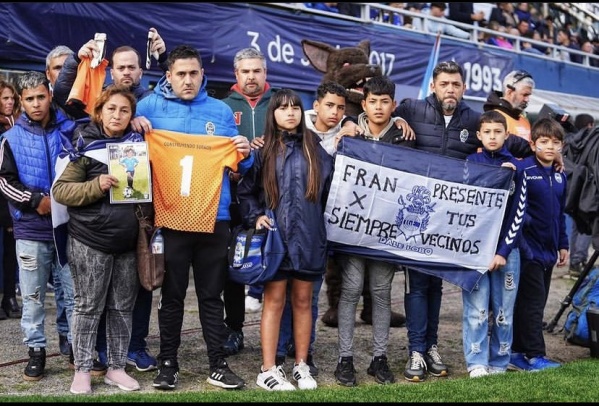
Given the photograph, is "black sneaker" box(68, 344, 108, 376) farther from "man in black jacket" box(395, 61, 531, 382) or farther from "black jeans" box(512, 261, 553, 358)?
"black jeans" box(512, 261, 553, 358)

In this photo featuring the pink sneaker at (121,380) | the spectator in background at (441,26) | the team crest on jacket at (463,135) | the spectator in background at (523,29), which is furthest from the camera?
the spectator in background at (523,29)

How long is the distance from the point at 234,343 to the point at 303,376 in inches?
39.4

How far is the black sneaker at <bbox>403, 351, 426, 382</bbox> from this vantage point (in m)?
6.04

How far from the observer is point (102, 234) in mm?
5328

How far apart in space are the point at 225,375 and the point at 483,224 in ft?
7.08

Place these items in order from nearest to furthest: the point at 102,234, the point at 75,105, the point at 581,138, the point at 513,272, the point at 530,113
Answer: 1. the point at 102,234
2. the point at 75,105
3. the point at 513,272
4. the point at 581,138
5. the point at 530,113

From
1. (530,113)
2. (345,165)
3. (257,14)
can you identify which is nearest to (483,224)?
(345,165)

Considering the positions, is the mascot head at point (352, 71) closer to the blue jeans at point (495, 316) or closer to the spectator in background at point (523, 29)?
the blue jeans at point (495, 316)

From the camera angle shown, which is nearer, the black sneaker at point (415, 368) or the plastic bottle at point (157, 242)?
the plastic bottle at point (157, 242)

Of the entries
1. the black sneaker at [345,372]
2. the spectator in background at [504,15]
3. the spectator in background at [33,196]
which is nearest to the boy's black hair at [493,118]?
the black sneaker at [345,372]

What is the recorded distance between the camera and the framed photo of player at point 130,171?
5.33 metres

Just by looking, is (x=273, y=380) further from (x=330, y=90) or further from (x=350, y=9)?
(x=350, y=9)

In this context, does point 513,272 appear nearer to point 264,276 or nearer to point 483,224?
Answer: point 483,224

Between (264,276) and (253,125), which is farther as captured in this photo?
(253,125)
